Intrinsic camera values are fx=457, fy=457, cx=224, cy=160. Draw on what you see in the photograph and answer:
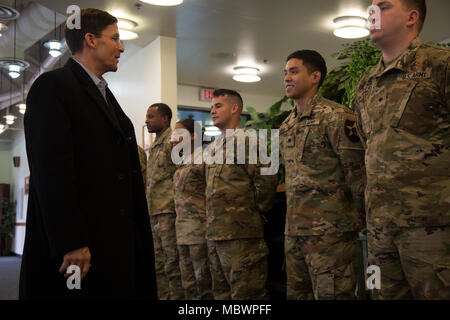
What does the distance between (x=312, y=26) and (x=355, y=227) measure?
169 inches

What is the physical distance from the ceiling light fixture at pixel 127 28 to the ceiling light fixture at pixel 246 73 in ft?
8.48

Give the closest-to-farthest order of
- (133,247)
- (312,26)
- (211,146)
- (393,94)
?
1. (133,247)
2. (393,94)
3. (211,146)
4. (312,26)

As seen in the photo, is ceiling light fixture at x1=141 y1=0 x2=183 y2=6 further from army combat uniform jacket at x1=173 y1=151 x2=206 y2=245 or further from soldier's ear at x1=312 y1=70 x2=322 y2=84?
soldier's ear at x1=312 y1=70 x2=322 y2=84

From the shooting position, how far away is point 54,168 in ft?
4.58

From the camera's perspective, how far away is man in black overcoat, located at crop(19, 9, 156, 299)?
1.39 meters

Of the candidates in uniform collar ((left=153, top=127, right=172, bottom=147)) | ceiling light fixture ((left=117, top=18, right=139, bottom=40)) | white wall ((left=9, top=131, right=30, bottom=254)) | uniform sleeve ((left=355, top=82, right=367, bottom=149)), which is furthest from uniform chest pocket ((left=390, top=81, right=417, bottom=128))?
white wall ((left=9, top=131, right=30, bottom=254))

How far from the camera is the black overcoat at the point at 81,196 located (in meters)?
1.40

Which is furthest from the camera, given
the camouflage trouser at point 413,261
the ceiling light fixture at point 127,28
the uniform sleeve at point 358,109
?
the ceiling light fixture at point 127,28

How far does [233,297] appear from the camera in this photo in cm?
279

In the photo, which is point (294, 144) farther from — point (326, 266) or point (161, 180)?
point (161, 180)

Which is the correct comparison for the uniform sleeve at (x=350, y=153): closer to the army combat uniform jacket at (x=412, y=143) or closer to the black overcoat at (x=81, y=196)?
the army combat uniform jacket at (x=412, y=143)

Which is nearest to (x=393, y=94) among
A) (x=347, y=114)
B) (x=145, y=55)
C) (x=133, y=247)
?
(x=347, y=114)

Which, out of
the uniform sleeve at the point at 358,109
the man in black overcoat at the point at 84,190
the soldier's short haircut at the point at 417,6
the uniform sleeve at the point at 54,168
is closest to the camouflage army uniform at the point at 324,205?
the uniform sleeve at the point at 358,109
